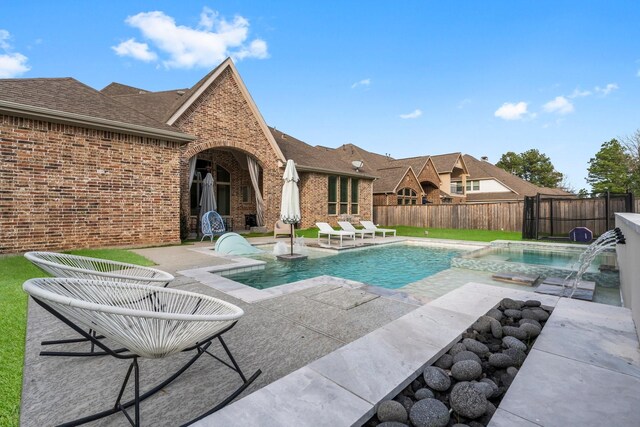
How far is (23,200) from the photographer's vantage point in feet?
24.9

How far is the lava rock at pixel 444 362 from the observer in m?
2.42

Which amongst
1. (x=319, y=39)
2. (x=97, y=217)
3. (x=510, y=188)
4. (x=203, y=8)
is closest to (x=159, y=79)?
(x=203, y=8)

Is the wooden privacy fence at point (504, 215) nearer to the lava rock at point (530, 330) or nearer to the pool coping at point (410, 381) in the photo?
the lava rock at point (530, 330)

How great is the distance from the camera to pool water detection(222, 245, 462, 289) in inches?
245

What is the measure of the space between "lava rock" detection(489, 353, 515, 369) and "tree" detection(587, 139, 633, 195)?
1602 inches

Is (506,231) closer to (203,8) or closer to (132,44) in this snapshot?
(203,8)

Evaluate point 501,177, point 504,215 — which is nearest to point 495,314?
point 504,215

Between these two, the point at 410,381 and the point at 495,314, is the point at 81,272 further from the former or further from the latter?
the point at 495,314

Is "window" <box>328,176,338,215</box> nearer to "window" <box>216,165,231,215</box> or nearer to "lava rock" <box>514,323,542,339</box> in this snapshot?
"window" <box>216,165,231,215</box>

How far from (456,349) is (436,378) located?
580 millimetres

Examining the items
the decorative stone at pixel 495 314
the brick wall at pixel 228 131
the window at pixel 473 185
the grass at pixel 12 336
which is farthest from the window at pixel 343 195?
the window at pixel 473 185

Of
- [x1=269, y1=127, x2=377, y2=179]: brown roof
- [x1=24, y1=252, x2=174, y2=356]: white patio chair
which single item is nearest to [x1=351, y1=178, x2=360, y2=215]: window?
[x1=269, y1=127, x2=377, y2=179]: brown roof

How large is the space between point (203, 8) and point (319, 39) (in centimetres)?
541

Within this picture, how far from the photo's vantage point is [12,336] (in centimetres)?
295
